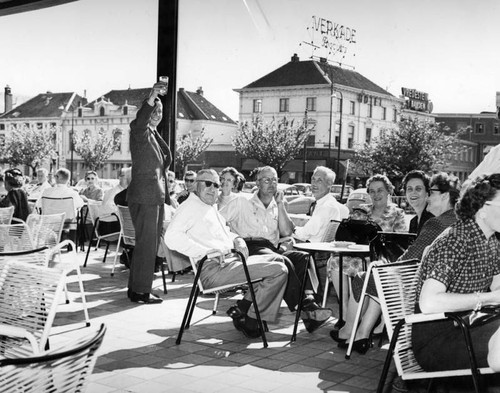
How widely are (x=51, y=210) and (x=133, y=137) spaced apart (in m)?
3.80

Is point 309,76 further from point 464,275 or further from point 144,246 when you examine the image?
point 464,275

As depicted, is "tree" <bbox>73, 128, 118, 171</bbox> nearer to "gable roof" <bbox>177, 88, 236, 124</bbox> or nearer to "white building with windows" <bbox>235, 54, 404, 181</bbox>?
"gable roof" <bbox>177, 88, 236, 124</bbox>

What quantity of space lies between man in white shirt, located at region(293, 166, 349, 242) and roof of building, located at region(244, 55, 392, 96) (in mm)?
55996

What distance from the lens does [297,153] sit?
56.8 metres

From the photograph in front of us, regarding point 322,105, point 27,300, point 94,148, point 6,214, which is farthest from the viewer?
point 94,148

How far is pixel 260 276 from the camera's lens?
5195mm

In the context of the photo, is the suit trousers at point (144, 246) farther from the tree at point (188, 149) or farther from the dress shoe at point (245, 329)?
the tree at point (188, 149)

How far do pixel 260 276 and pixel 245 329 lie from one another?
1.38 ft

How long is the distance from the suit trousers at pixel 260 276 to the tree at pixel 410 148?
45793 mm

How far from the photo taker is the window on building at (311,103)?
6116 cm

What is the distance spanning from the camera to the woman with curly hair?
3061 mm

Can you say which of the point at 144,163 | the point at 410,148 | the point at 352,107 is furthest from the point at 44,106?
the point at 144,163

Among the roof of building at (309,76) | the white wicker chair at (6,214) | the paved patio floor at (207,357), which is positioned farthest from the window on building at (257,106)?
the paved patio floor at (207,357)

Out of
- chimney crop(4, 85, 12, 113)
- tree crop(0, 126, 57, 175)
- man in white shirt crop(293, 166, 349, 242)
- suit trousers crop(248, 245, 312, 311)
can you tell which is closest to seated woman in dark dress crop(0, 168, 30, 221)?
suit trousers crop(248, 245, 312, 311)
